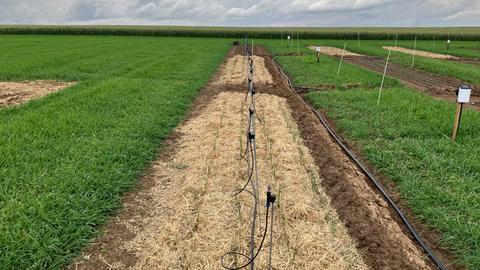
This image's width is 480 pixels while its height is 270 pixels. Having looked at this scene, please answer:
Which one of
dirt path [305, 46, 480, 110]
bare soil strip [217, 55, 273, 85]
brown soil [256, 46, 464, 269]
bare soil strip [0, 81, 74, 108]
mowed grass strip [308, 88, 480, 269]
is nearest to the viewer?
brown soil [256, 46, 464, 269]

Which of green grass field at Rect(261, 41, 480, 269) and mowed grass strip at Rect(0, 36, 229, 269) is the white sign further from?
mowed grass strip at Rect(0, 36, 229, 269)

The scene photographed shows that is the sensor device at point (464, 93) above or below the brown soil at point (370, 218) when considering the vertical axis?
above

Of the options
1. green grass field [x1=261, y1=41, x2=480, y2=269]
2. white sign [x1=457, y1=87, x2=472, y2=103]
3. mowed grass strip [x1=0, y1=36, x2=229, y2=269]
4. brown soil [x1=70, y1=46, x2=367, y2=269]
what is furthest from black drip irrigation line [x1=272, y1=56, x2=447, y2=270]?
mowed grass strip [x1=0, y1=36, x2=229, y2=269]

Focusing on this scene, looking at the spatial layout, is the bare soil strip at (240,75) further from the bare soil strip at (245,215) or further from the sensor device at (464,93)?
the sensor device at (464,93)

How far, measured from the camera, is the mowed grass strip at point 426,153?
4402 millimetres

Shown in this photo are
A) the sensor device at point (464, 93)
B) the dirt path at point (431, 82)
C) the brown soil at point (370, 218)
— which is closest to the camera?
the brown soil at point (370, 218)

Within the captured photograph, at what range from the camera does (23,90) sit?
11695 mm

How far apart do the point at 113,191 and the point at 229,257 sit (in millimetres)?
2033

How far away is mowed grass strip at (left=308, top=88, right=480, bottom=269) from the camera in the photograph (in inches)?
173

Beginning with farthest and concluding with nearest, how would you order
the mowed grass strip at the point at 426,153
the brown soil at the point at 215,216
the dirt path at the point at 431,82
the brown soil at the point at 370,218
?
the dirt path at the point at 431,82 < the mowed grass strip at the point at 426,153 < the brown soil at the point at 370,218 < the brown soil at the point at 215,216

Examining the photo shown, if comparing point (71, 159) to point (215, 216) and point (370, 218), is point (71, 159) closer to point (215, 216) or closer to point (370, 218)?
point (215, 216)

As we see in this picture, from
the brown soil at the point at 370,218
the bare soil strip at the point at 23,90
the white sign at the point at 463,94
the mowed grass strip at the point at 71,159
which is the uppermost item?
the white sign at the point at 463,94

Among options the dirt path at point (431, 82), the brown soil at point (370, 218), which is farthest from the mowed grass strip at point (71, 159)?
the dirt path at point (431, 82)

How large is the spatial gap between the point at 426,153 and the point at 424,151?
12cm
